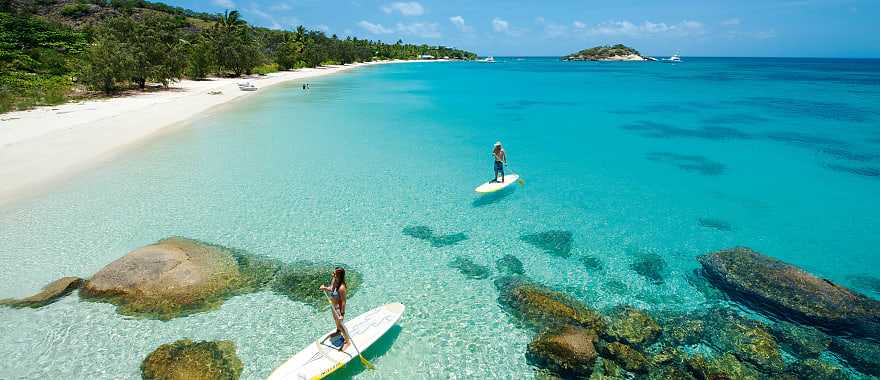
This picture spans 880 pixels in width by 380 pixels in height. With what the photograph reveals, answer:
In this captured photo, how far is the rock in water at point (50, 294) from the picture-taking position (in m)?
11.3

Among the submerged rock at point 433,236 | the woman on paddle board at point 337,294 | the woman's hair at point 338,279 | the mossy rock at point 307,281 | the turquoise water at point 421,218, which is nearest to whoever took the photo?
the woman's hair at point 338,279

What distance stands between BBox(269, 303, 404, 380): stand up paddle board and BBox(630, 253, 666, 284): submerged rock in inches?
333

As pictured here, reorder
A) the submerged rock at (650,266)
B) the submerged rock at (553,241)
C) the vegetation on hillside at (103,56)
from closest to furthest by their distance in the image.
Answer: the submerged rock at (650,266)
the submerged rock at (553,241)
the vegetation on hillside at (103,56)

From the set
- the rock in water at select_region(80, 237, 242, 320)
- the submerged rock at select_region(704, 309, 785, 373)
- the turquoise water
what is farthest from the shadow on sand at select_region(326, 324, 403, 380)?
the submerged rock at select_region(704, 309, 785, 373)

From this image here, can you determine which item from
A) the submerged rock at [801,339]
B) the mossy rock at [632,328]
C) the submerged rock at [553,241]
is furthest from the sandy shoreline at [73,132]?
the submerged rock at [801,339]

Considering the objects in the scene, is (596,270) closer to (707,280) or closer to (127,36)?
(707,280)

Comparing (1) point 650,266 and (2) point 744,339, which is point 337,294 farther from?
(1) point 650,266

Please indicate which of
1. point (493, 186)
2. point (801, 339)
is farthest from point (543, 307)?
point (493, 186)

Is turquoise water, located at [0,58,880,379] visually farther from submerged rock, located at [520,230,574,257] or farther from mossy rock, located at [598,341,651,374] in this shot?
mossy rock, located at [598,341,651,374]

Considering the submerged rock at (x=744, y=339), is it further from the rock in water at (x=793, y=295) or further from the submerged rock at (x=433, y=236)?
the submerged rock at (x=433, y=236)

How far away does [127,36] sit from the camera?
161ft

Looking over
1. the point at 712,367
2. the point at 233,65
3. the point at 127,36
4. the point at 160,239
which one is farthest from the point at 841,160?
the point at 233,65

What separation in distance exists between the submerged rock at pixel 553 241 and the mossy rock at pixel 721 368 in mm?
5759

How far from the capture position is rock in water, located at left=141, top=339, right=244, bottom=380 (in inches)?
354
